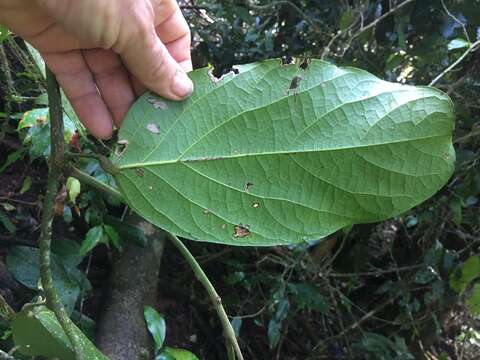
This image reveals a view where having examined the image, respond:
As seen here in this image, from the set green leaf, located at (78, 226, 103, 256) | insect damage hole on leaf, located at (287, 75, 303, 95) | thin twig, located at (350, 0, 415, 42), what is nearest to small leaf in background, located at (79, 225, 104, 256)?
green leaf, located at (78, 226, 103, 256)

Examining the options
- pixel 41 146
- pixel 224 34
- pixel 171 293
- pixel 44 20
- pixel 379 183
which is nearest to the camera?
pixel 379 183

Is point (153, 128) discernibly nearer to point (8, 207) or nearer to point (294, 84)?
point (294, 84)

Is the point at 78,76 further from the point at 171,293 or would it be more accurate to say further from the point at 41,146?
the point at 171,293

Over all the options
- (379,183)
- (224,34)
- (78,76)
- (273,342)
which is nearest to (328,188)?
(379,183)

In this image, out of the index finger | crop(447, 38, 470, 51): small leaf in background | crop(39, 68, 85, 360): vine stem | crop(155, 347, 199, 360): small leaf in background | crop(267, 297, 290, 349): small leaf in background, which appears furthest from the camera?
crop(267, 297, 290, 349): small leaf in background

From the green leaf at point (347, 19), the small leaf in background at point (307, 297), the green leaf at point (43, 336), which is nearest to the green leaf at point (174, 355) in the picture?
the small leaf in background at point (307, 297)

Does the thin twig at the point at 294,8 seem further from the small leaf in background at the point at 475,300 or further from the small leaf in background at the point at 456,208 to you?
the small leaf in background at the point at 475,300

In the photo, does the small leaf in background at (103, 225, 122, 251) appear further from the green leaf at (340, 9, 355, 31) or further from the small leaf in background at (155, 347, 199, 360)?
the green leaf at (340, 9, 355, 31)
